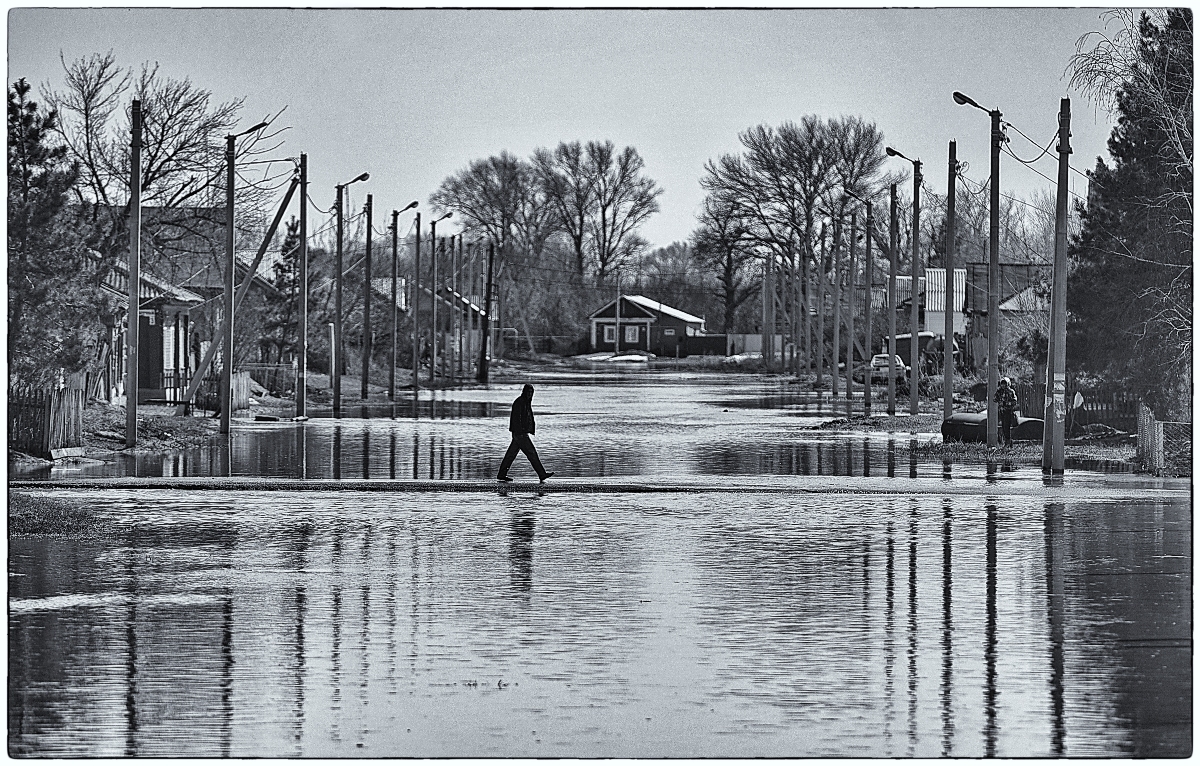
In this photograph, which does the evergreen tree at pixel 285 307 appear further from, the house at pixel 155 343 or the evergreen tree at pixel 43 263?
the evergreen tree at pixel 43 263

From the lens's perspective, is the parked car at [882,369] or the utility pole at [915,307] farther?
the parked car at [882,369]

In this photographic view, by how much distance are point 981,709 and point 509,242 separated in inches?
4178

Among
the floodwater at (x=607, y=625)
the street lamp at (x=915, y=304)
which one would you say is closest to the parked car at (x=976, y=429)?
the street lamp at (x=915, y=304)

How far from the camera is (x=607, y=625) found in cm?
1173

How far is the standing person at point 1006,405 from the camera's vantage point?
30969mm

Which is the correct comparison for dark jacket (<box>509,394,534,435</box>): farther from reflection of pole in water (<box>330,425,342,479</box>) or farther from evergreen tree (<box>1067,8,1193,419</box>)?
evergreen tree (<box>1067,8,1193,419</box>)

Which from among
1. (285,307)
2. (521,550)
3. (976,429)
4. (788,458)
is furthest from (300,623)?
(285,307)

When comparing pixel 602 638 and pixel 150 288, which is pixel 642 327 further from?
pixel 602 638

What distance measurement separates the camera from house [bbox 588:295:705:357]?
446 ft

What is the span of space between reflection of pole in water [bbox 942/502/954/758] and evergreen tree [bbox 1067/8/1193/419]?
7.06 metres

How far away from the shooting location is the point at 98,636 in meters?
11.1

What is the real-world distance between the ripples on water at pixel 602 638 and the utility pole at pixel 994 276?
9.93 meters

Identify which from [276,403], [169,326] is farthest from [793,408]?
[169,326]

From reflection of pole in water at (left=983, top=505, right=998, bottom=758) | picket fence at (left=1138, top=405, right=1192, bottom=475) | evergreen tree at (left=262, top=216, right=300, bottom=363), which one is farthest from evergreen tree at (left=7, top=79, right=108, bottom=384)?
evergreen tree at (left=262, top=216, right=300, bottom=363)
